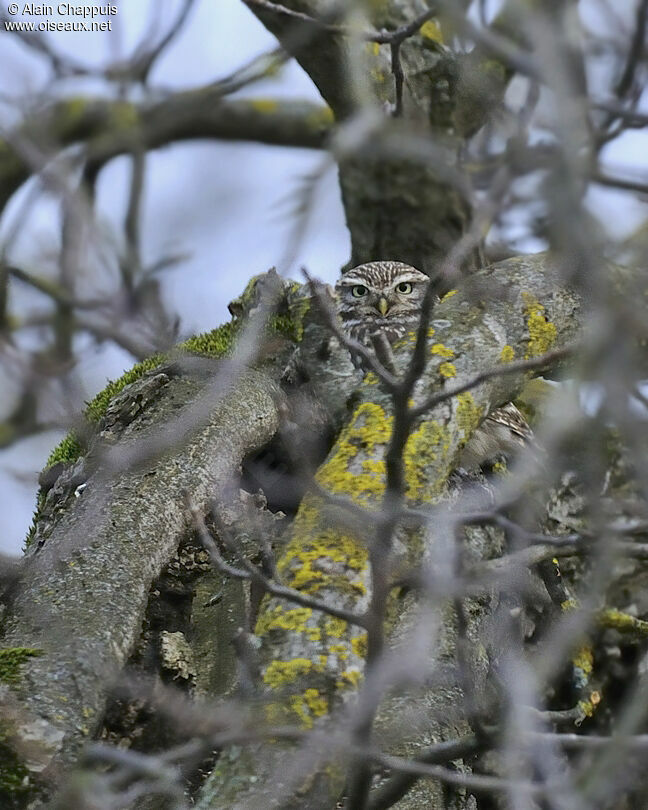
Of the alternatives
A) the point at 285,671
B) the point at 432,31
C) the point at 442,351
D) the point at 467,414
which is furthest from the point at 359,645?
the point at 432,31

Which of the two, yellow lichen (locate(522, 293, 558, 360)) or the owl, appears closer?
yellow lichen (locate(522, 293, 558, 360))

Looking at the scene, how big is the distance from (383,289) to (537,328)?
1.56 meters

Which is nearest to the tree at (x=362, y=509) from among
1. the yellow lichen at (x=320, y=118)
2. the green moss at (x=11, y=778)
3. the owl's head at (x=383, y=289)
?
the green moss at (x=11, y=778)

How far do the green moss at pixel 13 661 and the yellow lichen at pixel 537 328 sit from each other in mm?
2648

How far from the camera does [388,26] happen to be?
6.05 meters

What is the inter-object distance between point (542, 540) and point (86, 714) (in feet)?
4.38

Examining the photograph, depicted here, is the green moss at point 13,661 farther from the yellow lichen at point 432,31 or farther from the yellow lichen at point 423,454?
the yellow lichen at point 432,31

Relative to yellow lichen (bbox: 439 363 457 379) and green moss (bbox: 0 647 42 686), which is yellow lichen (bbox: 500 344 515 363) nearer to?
yellow lichen (bbox: 439 363 457 379)

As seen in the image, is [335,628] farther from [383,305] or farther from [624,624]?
[383,305]

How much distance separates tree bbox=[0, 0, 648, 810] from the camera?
169 cm

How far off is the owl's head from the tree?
42cm

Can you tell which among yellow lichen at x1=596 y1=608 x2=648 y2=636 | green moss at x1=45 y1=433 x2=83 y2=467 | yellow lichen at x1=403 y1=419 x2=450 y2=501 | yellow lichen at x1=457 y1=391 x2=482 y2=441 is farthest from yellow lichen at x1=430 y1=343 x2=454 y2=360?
green moss at x1=45 y1=433 x2=83 y2=467

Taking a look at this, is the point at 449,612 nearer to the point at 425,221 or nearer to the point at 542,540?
the point at 542,540

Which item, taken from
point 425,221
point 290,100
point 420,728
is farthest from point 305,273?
point 290,100
